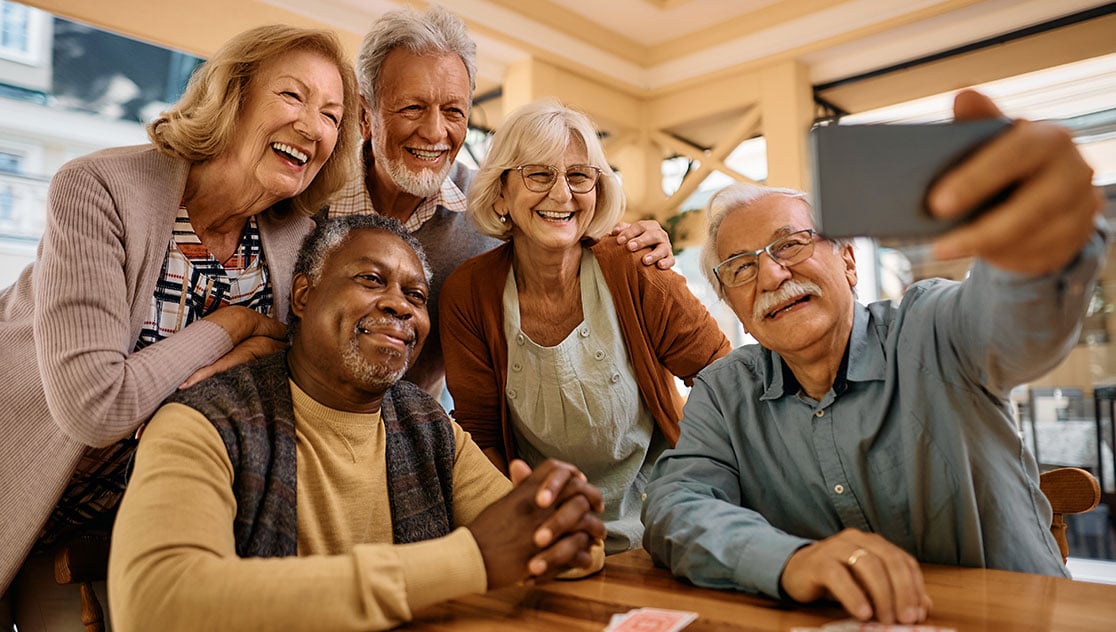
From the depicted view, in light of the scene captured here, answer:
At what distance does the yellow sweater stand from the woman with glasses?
34.1 inches

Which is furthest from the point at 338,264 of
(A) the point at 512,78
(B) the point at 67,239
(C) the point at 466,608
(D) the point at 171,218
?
(A) the point at 512,78

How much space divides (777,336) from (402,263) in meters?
0.78

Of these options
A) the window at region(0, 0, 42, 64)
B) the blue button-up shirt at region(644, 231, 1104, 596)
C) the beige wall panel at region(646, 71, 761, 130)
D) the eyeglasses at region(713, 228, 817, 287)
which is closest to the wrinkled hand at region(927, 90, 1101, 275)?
the blue button-up shirt at region(644, 231, 1104, 596)

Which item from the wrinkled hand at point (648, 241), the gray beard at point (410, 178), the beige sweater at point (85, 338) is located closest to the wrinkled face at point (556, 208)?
the wrinkled hand at point (648, 241)

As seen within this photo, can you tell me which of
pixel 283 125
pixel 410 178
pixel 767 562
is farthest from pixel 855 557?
pixel 410 178

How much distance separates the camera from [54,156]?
303 cm

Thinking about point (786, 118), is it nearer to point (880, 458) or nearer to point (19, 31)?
point (880, 458)

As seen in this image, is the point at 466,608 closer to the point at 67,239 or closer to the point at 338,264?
the point at 338,264

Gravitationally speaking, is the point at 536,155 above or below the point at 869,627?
above

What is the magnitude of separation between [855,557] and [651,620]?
0.96 ft

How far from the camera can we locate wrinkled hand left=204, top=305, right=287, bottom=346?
5.37 ft

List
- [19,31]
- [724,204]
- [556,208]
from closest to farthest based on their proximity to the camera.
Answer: [724,204] → [556,208] → [19,31]

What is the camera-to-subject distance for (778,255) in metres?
1.58

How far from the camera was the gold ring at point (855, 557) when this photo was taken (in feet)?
3.54
